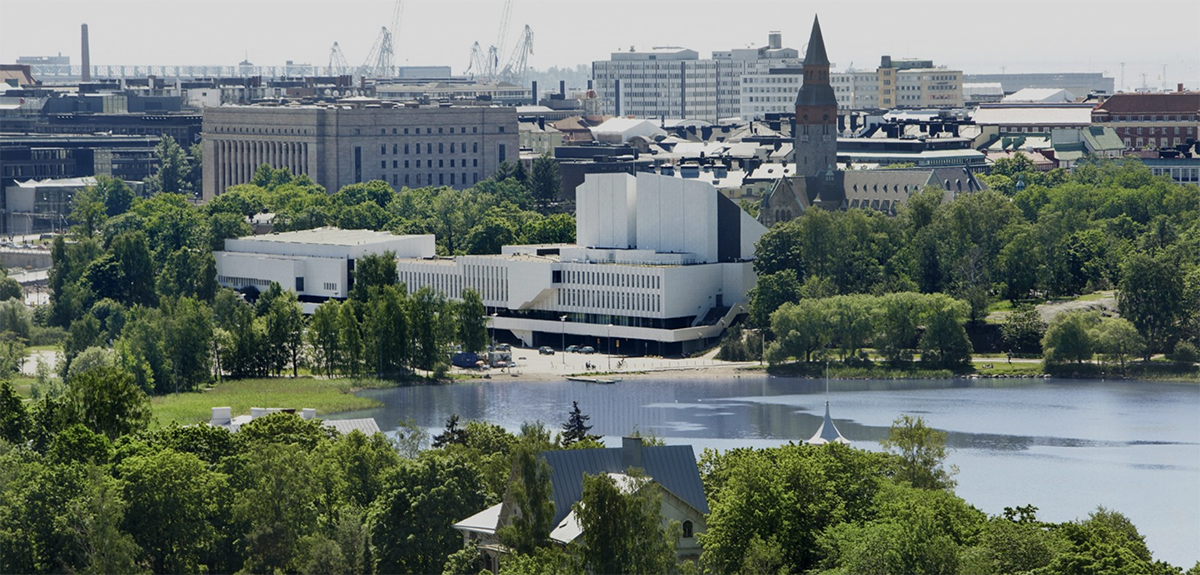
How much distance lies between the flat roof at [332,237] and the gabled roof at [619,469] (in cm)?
5898

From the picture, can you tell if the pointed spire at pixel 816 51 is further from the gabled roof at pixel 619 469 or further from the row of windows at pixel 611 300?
the gabled roof at pixel 619 469

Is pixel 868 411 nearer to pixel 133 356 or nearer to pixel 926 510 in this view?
pixel 133 356

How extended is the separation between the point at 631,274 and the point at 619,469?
51.0 metres

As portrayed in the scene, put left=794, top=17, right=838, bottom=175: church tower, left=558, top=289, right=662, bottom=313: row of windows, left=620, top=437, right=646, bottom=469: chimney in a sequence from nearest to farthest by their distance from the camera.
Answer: left=620, top=437, right=646, bottom=469: chimney → left=558, top=289, right=662, bottom=313: row of windows → left=794, top=17, right=838, bottom=175: church tower

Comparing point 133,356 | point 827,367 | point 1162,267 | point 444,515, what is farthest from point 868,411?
point 444,515

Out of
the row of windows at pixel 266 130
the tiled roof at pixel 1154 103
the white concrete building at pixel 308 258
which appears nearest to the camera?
the white concrete building at pixel 308 258

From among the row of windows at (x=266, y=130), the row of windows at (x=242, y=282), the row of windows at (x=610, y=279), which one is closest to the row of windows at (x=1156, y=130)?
the row of windows at (x=266, y=130)

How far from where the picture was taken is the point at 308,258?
96.0 metres

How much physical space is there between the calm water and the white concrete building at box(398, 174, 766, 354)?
809cm

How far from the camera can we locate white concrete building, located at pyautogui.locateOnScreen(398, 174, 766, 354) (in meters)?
87.2

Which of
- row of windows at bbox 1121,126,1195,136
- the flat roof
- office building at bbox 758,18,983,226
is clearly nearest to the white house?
row of windows at bbox 1121,126,1195,136

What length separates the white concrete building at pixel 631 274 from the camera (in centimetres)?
8725

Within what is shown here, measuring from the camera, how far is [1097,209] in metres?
105

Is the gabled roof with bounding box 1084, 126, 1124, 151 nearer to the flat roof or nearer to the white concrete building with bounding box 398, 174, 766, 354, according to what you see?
the flat roof
